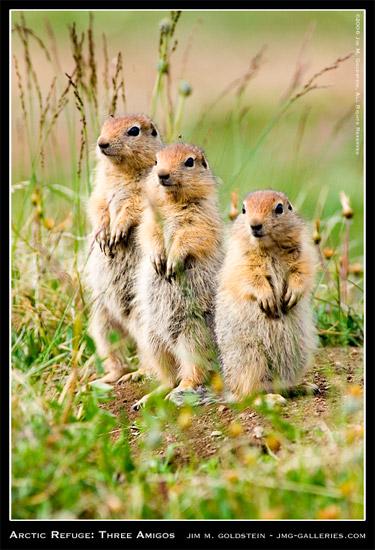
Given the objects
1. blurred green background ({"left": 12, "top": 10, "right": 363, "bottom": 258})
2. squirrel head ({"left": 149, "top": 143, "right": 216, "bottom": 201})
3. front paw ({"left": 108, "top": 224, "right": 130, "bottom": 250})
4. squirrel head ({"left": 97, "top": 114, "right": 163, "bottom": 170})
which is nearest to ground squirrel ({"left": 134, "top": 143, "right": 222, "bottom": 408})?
squirrel head ({"left": 149, "top": 143, "right": 216, "bottom": 201})

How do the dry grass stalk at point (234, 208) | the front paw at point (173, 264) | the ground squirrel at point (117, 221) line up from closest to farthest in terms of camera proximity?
the front paw at point (173, 264) → the ground squirrel at point (117, 221) → the dry grass stalk at point (234, 208)

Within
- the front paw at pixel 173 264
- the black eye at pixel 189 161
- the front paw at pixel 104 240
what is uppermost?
the black eye at pixel 189 161

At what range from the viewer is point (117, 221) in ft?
20.6

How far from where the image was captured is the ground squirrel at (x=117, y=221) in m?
6.31

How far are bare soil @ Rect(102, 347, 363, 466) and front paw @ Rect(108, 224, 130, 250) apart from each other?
1.20 meters

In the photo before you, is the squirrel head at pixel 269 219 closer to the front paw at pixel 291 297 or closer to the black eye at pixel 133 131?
the front paw at pixel 291 297

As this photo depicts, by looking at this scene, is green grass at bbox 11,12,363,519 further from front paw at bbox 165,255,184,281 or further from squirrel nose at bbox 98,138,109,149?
front paw at bbox 165,255,184,281

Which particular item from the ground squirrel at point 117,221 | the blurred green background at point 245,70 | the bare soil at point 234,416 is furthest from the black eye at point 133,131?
the blurred green background at point 245,70

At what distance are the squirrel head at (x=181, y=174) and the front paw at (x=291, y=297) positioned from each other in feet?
3.86

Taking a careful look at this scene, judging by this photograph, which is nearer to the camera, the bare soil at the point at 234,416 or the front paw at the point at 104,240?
the bare soil at the point at 234,416

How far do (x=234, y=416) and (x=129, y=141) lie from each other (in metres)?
2.34

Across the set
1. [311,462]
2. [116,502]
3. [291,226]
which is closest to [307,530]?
[311,462]

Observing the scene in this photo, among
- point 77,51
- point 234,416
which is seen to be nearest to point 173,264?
point 234,416

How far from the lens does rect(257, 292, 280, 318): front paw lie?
5.44 m
